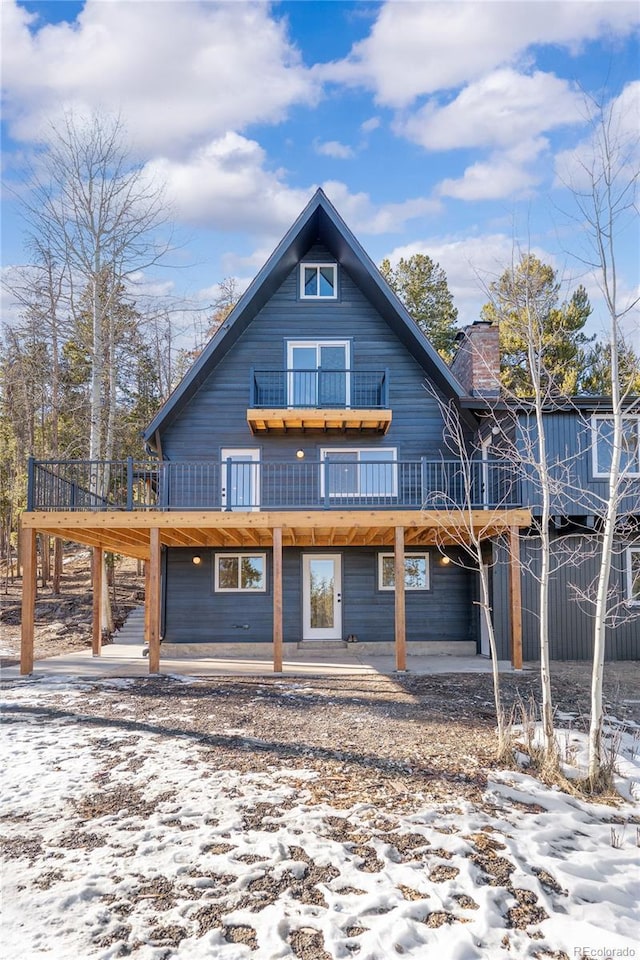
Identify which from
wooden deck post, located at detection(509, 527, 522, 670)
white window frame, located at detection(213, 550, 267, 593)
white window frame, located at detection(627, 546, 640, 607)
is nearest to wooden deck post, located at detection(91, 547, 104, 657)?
white window frame, located at detection(213, 550, 267, 593)

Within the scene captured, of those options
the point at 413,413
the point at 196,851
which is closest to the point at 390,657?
the point at 413,413

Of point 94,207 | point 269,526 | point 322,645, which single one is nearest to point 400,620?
point 269,526

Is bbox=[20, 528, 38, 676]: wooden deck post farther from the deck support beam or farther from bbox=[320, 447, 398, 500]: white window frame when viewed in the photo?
bbox=[320, 447, 398, 500]: white window frame

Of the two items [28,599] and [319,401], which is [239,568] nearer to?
[319,401]

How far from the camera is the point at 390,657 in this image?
12.1 metres

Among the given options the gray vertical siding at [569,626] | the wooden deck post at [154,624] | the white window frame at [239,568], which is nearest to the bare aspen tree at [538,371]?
the gray vertical siding at [569,626]

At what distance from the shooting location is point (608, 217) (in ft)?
17.3

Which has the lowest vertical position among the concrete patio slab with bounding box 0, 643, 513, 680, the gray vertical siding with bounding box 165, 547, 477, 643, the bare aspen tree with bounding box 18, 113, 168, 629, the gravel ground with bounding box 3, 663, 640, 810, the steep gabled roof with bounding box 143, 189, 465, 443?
the concrete patio slab with bounding box 0, 643, 513, 680

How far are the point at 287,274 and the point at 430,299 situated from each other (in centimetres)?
1486

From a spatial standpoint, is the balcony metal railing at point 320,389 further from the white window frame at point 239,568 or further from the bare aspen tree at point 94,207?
the bare aspen tree at point 94,207

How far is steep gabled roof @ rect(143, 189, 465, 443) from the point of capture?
12.4 m

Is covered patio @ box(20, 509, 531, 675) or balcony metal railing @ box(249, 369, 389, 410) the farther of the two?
balcony metal railing @ box(249, 369, 389, 410)

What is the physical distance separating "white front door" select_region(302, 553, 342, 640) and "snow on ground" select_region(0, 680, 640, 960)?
308 inches

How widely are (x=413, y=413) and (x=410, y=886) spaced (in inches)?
423
